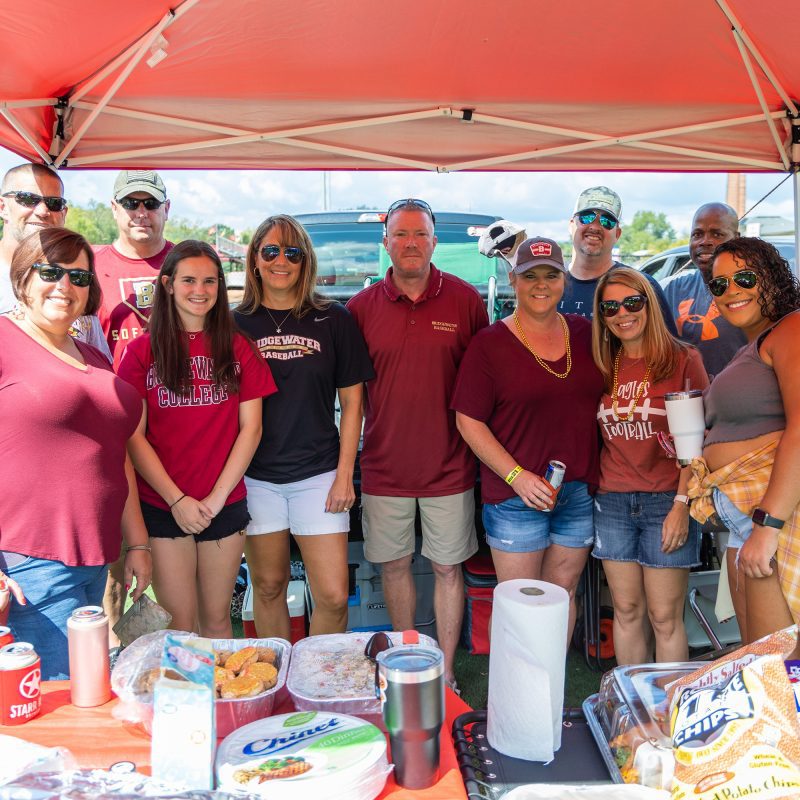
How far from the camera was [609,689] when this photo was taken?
60.9 inches

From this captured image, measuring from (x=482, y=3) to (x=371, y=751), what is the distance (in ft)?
8.17

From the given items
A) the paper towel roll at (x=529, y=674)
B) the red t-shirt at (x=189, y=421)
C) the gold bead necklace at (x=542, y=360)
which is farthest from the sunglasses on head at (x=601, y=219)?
the paper towel roll at (x=529, y=674)

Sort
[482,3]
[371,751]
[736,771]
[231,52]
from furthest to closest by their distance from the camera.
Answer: [231,52] → [482,3] → [371,751] → [736,771]

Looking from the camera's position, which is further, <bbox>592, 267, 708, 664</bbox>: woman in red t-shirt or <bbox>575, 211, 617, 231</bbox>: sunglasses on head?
<bbox>575, 211, 617, 231</bbox>: sunglasses on head

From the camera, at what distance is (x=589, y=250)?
3539 mm

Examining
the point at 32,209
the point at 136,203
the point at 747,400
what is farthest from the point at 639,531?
the point at 32,209

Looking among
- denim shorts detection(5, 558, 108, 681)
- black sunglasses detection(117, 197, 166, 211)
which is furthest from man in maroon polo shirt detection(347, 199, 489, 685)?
denim shorts detection(5, 558, 108, 681)

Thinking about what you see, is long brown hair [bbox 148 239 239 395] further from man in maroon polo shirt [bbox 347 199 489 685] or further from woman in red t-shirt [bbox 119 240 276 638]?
man in maroon polo shirt [bbox 347 199 489 685]

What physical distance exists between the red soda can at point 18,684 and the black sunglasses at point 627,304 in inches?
86.8

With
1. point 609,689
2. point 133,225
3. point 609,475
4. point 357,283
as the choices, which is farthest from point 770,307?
point 357,283

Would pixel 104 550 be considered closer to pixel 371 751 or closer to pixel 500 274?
pixel 371 751

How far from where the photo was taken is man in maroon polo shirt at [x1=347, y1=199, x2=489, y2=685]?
3.06 m

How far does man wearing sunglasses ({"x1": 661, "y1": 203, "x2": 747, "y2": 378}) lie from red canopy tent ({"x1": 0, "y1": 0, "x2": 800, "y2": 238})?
1.49 ft

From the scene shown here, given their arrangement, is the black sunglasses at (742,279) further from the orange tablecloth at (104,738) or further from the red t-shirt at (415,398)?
the orange tablecloth at (104,738)
